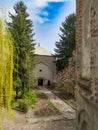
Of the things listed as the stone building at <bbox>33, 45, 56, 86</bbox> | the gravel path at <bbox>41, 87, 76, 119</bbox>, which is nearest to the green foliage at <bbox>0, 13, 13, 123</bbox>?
the gravel path at <bbox>41, 87, 76, 119</bbox>

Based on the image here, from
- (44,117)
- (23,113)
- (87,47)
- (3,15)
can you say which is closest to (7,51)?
(3,15)

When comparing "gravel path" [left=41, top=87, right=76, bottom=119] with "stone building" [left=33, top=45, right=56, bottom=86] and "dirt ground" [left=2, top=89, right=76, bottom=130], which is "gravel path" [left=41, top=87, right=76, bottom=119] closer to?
"dirt ground" [left=2, top=89, right=76, bottom=130]

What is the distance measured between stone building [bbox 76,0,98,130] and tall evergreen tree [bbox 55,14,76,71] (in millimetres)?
27950

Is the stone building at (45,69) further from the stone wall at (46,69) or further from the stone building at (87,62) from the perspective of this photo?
the stone building at (87,62)

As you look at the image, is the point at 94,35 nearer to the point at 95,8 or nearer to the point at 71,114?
the point at 95,8

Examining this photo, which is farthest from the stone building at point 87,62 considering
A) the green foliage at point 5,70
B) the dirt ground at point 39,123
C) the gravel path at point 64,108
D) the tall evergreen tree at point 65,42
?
the tall evergreen tree at point 65,42

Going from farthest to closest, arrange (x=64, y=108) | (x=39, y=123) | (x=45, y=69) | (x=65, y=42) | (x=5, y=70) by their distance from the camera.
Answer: (x=45, y=69), (x=65, y=42), (x=64, y=108), (x=39, y=123), (x=5, y=70)

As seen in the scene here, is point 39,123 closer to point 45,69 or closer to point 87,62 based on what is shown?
point 87,62

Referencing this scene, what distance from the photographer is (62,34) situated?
123ft

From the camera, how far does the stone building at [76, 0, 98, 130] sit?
5188 mm

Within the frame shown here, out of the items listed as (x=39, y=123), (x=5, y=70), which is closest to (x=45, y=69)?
(x=39, y=123)

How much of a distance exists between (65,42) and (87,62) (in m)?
30.1

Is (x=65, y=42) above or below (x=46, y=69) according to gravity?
above

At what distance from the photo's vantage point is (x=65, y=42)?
119ft
